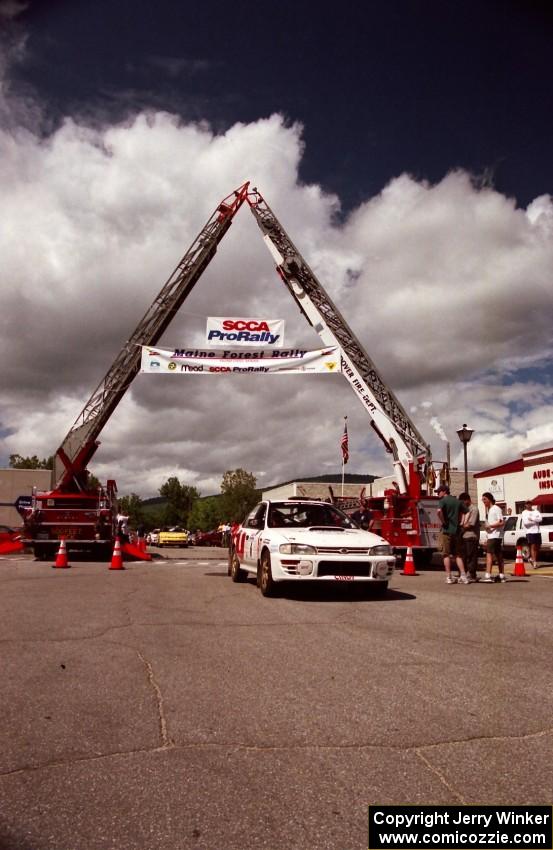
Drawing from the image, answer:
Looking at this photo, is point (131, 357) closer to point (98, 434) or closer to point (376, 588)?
point (98, 434)

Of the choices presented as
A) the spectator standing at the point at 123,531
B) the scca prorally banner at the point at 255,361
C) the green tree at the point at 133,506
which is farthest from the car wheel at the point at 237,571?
the green tree at the point at 133,506

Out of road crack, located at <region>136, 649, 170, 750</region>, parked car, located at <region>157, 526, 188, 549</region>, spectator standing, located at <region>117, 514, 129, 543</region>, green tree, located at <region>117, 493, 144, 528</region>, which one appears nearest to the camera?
road crack, located at <region>136, 649, 170, 750</region>

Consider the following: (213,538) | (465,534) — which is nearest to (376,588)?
(465,534)

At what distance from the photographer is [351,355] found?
60.8 ft

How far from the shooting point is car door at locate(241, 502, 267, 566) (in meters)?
10.2

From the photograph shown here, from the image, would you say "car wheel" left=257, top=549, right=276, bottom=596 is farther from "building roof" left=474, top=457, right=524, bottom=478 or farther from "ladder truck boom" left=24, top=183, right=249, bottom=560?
"building roof" left=474, top=457, right=524, bottom=478

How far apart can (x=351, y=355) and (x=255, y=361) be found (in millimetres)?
2728

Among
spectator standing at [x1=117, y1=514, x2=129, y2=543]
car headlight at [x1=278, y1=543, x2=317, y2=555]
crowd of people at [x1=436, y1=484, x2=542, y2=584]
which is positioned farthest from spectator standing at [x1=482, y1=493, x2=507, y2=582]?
spectator standing at [x1=117, y1=514, x2=129, y2=543]

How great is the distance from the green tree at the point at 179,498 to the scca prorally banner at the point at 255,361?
3875 inches

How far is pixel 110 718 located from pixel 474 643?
Result: 133 inches

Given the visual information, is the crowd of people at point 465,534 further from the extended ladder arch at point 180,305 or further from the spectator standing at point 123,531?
the spectator standing at point 123,531

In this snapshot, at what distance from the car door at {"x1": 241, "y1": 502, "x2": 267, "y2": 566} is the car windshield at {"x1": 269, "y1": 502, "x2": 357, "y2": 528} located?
23 cm

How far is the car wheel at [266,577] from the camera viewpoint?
360 inches

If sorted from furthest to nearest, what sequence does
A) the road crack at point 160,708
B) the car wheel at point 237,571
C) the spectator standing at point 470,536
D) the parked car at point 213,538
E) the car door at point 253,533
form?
the parked car at point 213,538 < the car wheel at point 237,571 < the spectator standing at point 470,536 < the car door at point 253,533 < the road crack at point 160,708
